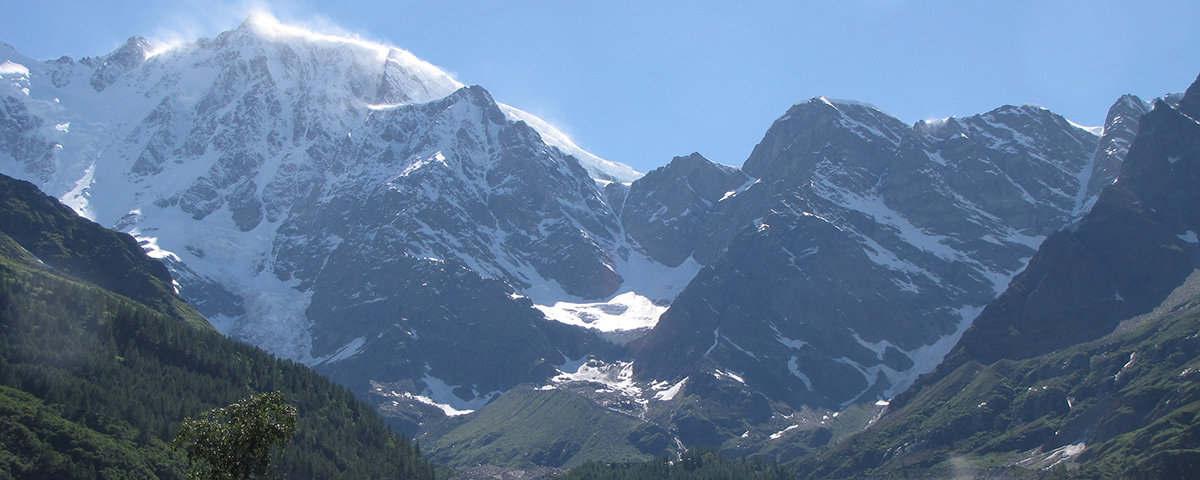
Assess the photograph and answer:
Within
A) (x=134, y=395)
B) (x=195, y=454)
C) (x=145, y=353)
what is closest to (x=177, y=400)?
(x=134, y=395)

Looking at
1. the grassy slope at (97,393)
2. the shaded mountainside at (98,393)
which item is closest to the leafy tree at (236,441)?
the grassy slope at (97,393)

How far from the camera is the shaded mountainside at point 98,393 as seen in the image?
136875 millimetres

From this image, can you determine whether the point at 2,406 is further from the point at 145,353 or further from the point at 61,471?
the point at 145,353

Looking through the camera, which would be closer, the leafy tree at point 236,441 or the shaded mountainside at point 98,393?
the leafy tree at point 236,441

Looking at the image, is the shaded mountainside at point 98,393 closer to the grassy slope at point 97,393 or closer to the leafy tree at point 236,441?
the grassy slope at point 97,393

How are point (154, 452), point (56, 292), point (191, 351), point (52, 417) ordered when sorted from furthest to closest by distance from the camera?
point (191, 351) → point (56, 292) → point (154, 452) → point (52, 417)

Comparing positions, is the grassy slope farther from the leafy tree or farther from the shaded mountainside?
the leafy tree

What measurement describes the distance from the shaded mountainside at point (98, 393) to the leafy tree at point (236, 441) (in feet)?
306

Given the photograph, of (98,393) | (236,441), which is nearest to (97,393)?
(98,393)

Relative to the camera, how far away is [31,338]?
16200cm

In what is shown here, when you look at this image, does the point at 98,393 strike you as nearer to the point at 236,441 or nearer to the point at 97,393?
the point at 97,393

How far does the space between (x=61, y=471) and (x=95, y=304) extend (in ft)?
229

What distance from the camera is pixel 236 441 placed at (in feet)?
176

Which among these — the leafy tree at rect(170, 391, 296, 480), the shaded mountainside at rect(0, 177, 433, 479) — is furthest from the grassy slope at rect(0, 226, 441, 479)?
the leafy tree at rect(170, 391, 296, 480)
